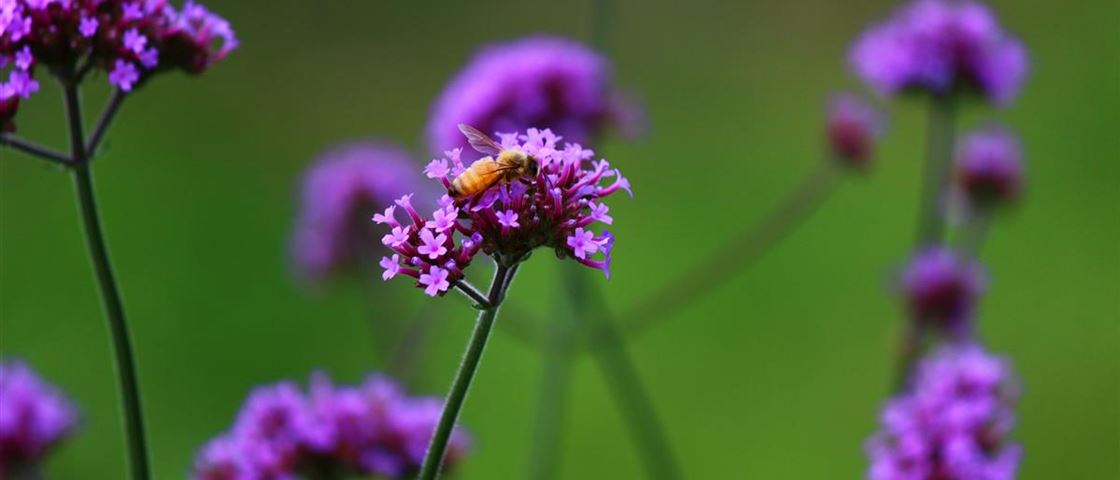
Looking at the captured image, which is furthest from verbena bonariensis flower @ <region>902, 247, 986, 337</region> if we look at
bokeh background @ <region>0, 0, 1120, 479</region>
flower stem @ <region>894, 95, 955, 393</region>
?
bokeh background @ <region>0, 0, 1120, 479</region>

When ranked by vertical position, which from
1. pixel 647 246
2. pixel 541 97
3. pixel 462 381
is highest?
pixel 647 246

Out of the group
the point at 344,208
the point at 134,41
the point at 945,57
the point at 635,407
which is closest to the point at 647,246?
the point at 635,407

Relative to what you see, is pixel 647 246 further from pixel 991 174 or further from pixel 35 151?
pixel 35 151

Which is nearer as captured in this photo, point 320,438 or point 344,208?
point 320,438

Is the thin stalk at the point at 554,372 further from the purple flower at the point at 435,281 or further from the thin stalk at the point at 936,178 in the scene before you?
the purple flower at the point at 435,281

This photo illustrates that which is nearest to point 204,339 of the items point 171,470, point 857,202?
point 171,470

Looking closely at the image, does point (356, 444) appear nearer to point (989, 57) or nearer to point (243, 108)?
point (989, 57)
